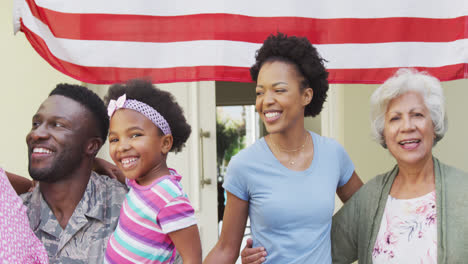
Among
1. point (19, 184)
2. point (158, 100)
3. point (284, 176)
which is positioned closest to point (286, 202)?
point (284, 176)

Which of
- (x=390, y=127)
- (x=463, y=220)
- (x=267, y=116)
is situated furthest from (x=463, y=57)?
(x=267, y=116)

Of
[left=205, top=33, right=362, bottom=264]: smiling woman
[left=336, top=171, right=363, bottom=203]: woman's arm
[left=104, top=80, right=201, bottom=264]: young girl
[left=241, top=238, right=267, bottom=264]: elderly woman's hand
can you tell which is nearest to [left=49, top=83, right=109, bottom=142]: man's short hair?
[left=104, top=80, right=201, bottom=264]: young girl

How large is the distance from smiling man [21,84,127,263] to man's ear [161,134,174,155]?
25 cm

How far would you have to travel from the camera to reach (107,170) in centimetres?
170

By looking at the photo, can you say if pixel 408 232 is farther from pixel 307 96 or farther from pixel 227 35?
pixel 227 35

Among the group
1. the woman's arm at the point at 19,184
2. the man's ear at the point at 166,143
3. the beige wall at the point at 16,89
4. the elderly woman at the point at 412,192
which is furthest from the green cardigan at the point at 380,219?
the beige wall at the point at 16,89

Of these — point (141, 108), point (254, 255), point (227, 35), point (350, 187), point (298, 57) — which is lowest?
point (254, 255)

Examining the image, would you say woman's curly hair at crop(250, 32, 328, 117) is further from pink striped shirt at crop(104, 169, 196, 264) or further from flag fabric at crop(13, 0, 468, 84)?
pink striped shirt at crop(104, 169, 196, 264)

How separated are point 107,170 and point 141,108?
0.41m

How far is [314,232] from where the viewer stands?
1.53 m

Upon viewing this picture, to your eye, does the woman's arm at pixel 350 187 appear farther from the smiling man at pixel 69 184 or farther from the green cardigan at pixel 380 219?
the smiling man at pixel 69 184

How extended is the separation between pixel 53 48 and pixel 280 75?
988 millimetres

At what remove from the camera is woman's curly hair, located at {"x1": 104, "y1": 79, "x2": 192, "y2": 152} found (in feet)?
4.81

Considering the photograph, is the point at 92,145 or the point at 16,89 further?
the point at 16,89
